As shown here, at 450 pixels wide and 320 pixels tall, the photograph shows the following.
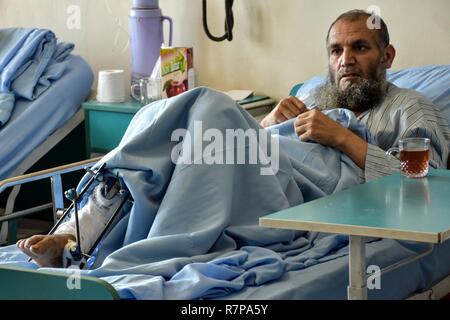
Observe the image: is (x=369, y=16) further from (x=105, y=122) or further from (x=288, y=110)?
(x=105, y=122)

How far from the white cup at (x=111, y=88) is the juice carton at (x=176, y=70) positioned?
0.22 metres

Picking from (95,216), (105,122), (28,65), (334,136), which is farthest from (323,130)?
(28,65)

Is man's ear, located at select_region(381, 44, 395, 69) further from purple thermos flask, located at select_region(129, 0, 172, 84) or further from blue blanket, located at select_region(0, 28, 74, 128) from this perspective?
blue blanket, located at select_region(0, 28, 74, 128)

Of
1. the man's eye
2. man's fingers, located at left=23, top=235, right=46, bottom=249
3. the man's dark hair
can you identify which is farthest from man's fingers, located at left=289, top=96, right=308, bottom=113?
man's fingers, located at left=23, top=235, right=46, bottom=249

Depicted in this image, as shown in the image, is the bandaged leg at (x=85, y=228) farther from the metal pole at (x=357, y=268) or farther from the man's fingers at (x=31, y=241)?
the metal pole at (x=357, y=268)

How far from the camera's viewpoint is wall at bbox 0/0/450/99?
345 centimetres

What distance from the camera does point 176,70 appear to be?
378cm

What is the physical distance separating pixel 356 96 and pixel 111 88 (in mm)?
1209

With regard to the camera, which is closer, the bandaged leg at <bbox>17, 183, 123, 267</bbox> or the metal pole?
the metal pole

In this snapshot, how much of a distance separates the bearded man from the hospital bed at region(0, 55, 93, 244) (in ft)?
3.68

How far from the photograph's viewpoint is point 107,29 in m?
4.29

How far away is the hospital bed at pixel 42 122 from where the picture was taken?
3709 mm

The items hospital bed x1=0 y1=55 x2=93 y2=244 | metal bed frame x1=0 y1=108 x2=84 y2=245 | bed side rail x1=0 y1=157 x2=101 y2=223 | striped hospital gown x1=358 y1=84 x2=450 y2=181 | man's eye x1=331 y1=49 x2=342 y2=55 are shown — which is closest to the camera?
striped hospital gown x1=358 y1=84 x2=450 y2=181
